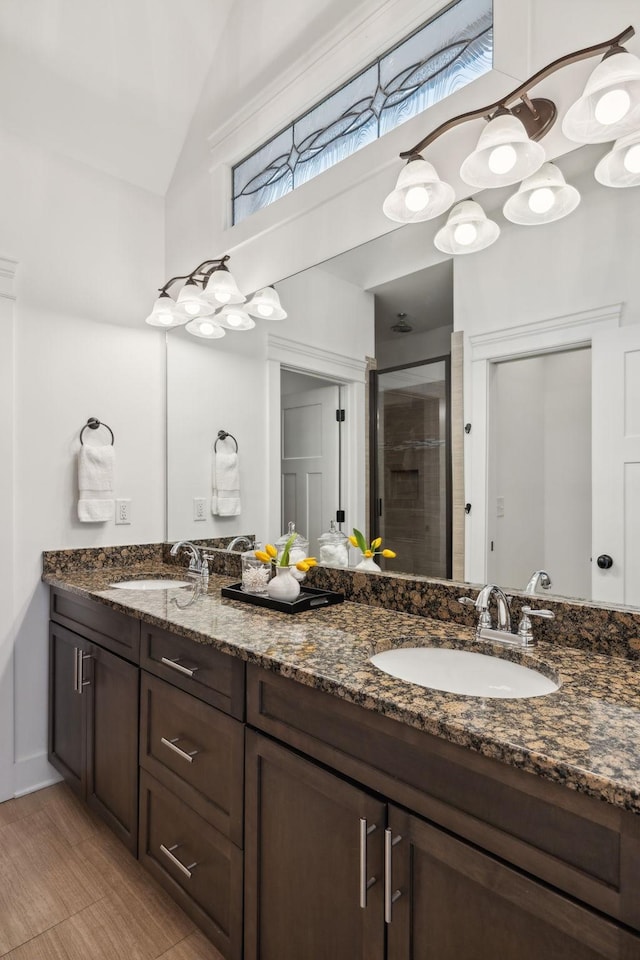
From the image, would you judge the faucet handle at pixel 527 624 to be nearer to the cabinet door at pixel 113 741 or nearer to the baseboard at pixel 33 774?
the cabinet door at pixel 113 741

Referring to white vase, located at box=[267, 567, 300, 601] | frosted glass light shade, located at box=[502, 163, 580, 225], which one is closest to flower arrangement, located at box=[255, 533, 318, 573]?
white vase, located at box=[267, 567, 300, 601]

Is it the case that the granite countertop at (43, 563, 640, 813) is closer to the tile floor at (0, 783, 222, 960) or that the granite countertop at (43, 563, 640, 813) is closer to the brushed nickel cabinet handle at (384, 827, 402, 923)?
the brushed nickel cabinet handle at (384, 827, 402, 923)

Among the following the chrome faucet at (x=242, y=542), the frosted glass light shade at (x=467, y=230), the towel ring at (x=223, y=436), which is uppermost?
the frosted glass light shade at (x=467, y=230)

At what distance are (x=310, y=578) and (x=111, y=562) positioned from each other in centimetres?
111

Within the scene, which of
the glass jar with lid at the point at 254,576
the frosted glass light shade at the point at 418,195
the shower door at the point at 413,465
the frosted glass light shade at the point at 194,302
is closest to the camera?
the frosted glass light shade at the point at 418,195

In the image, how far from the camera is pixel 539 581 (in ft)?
4.50

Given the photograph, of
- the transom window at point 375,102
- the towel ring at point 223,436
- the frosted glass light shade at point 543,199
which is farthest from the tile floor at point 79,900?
the transom window at point 375,102

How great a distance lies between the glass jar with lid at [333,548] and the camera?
6.19ft

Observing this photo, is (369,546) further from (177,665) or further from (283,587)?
(177,665)

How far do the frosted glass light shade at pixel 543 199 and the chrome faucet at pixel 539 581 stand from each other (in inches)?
34.8

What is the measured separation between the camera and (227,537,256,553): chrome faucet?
2.30 metres

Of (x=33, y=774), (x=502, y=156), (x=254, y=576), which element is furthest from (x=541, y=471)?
(x=33, y=774)

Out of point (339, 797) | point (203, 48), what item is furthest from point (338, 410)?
point (203, 48)

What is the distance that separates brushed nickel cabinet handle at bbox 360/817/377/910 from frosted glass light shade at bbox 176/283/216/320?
6.73 ft
